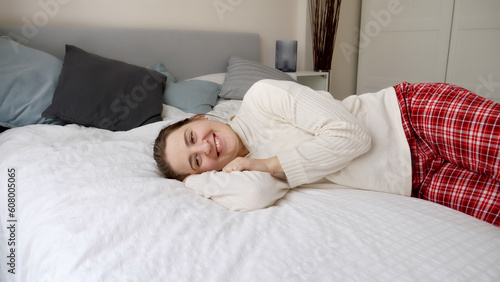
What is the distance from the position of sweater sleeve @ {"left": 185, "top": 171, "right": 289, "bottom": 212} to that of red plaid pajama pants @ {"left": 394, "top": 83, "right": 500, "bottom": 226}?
1.54 ft

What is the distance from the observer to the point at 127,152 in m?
1.35

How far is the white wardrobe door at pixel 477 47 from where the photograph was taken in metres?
2.85

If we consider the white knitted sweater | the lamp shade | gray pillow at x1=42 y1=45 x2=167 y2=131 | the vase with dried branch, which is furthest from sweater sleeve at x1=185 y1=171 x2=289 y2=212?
the vase with dried branch

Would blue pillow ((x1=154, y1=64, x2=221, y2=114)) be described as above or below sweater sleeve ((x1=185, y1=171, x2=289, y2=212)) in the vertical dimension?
above

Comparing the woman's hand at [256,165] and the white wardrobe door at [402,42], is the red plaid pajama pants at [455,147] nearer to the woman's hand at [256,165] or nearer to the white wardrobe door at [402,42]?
the woman's hand at [256,165]

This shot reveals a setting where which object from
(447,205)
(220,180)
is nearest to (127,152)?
(220,180)

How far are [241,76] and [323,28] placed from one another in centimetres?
138

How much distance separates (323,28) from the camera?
3.45m

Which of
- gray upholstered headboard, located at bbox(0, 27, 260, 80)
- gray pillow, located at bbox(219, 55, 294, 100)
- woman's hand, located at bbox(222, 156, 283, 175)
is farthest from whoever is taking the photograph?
gray pillow, located at bbox(219, 55, 294, 100)

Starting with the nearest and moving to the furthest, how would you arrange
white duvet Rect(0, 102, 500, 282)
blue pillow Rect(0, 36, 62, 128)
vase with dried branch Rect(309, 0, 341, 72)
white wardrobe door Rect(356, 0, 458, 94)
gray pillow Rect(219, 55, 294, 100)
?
white duvet Rect(0, 102, 500, 282) → blue pillow Rect(0, 36, 62, 128) → gray pillow Rect(219, 55, 294, 100) → white wardrobe door Rect(356, 0, 458, 94) → vase with dried branch Rect(309, 0, 341, 72)

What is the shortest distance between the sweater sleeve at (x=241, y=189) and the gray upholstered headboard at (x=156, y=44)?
1613 millimetres

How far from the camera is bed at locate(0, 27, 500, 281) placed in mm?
675

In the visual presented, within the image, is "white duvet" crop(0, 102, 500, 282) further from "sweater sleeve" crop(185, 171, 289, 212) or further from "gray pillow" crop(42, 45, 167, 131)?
"gray pillow" crop(42, 45, 167, 131)

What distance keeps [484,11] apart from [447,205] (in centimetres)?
257
